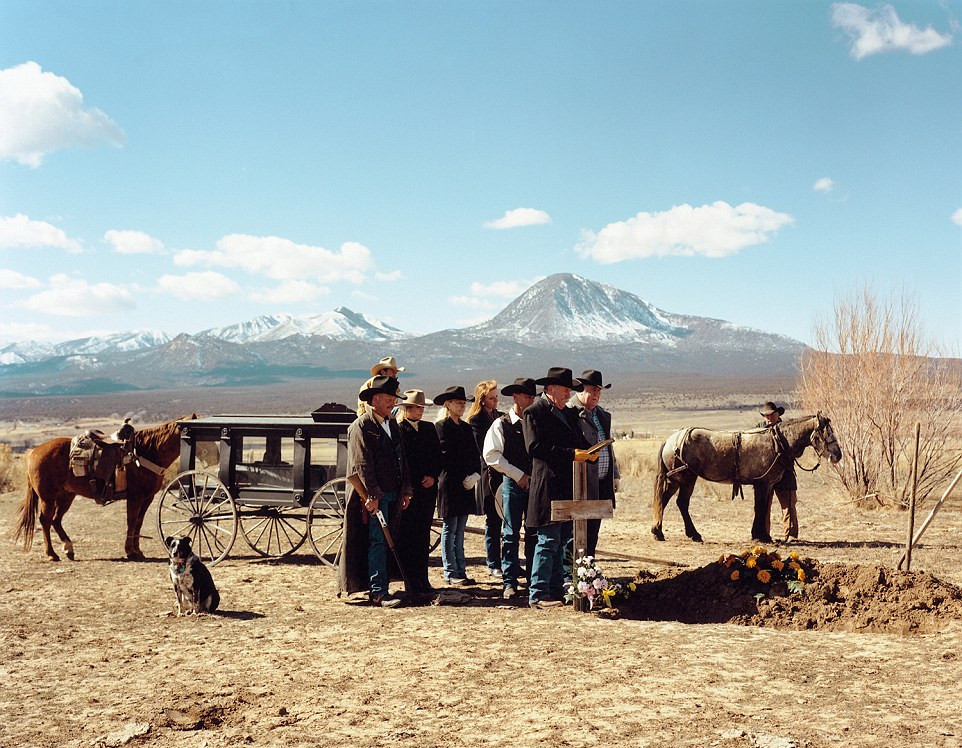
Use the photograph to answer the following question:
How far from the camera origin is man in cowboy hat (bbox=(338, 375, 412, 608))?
7.29 meters

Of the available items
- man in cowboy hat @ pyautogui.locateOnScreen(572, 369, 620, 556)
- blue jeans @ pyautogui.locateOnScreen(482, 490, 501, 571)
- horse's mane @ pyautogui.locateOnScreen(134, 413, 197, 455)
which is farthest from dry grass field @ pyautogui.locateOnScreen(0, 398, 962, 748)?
horse's mane @ pyautogui.locateOnScreen(134, 413, 197, 455)

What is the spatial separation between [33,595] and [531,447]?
4906mm

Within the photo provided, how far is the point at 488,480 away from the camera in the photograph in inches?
A: 334

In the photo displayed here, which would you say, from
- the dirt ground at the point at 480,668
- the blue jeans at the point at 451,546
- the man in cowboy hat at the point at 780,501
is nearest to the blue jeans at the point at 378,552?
the dirt ground at the point at 480,668

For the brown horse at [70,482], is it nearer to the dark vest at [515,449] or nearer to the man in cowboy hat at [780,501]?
the dark vest at [515,449]

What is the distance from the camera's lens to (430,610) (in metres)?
7.25

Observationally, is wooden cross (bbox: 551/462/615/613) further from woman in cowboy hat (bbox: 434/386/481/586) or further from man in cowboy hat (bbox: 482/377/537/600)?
woman in cowboy hat (bbox: 434/386/481/586)

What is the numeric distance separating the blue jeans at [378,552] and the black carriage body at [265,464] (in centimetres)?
157

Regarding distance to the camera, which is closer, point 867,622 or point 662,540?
point 867,622

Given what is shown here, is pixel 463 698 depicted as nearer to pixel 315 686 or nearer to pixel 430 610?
pixel 315 686

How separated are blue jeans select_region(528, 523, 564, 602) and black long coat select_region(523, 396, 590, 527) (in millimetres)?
170

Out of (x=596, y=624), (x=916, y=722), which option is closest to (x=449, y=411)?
(x=596, y=624)

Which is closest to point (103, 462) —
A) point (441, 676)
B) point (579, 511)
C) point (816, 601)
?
point (579, 511)

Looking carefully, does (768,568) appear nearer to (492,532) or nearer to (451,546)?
(492,532)
